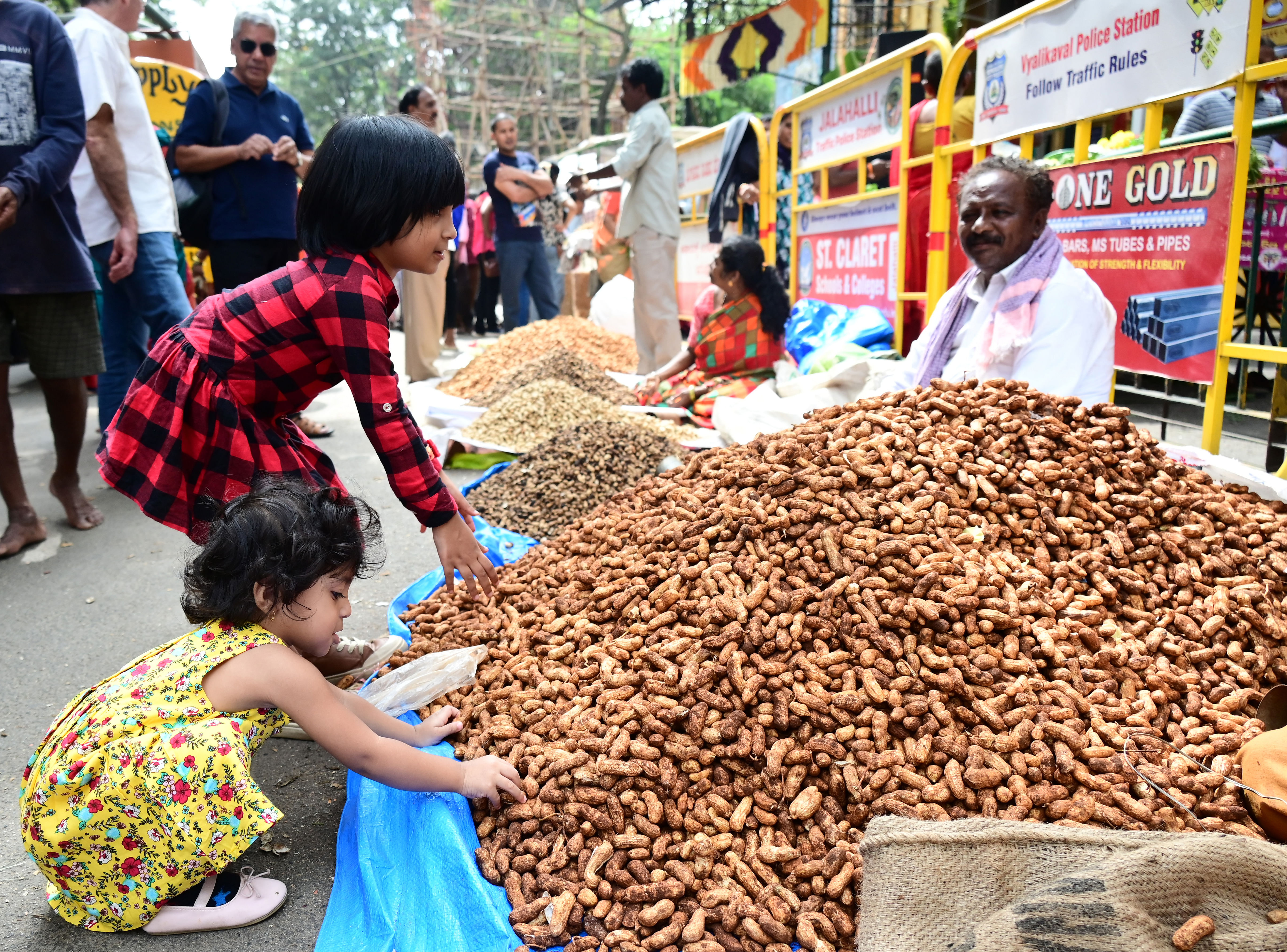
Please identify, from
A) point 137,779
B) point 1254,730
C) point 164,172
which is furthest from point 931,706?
point 164,172

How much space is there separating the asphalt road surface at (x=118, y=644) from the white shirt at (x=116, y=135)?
1427 millimetres

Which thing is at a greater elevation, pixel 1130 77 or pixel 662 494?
pixel 1130 77

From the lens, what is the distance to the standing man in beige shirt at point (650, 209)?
21.3 feet

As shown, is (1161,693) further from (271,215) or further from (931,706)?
(271,215)

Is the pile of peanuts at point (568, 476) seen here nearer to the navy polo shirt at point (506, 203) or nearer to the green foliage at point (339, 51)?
the navy polo shirt at point (506, 203)

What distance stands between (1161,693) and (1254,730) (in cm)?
17

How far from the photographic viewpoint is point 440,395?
6.12 meters

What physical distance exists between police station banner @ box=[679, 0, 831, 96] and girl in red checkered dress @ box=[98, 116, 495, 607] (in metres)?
12.8

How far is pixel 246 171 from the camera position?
4.64 m

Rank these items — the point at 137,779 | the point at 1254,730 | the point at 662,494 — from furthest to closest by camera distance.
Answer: the point at 662,494 → the point at 1254,730 → the point at 137,779

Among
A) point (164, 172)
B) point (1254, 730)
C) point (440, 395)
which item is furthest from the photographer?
point (440, 395)

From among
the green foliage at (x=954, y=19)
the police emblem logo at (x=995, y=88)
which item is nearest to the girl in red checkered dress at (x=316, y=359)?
the police emblem logo at (x=995, y=88)

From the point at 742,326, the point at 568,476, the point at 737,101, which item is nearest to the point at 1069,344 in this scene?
the point at 568,476

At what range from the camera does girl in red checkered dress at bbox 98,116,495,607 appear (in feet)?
6.43
